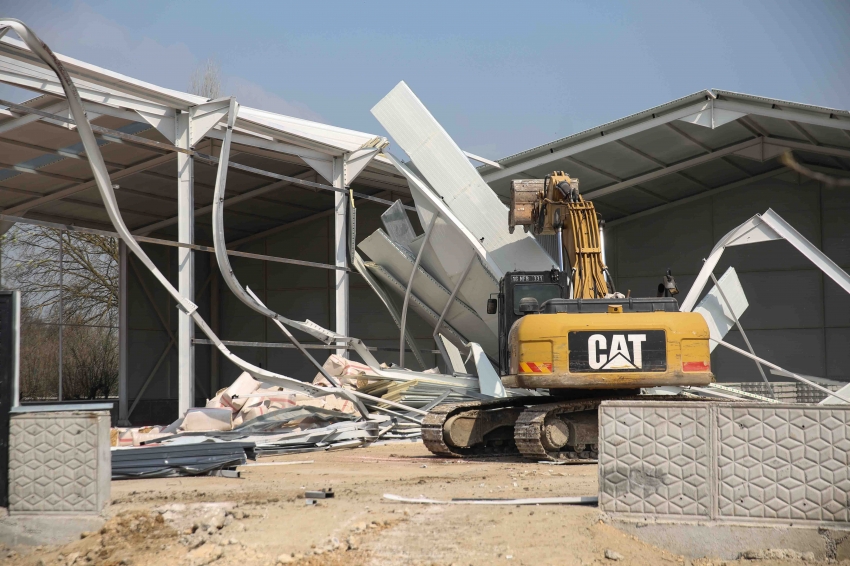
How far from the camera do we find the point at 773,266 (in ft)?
93.5

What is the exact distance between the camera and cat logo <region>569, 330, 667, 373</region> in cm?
1097

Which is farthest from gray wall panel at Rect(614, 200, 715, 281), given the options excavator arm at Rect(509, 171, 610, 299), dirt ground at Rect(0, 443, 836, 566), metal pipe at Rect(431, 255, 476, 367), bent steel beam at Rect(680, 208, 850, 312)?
dirt ground at Rect(0, 443, 836, 566)

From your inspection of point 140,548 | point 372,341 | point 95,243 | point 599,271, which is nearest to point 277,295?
point 372,341

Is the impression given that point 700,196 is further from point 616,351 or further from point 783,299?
point 616,351

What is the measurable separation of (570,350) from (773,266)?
1989 cm

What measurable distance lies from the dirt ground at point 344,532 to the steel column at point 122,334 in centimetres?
1960

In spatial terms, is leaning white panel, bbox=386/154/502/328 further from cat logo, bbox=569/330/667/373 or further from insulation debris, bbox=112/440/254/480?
insulation debris, bbox=112/440/254/480

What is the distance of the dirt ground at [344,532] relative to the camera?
242 inches

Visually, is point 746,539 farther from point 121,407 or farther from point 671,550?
point 121,407

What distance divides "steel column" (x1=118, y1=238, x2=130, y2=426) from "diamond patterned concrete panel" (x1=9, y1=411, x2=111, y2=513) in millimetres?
21055

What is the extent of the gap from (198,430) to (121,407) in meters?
12.9

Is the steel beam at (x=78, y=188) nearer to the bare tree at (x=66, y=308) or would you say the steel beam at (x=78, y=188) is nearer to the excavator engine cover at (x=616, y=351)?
the bare tree at (x=66, y=308)

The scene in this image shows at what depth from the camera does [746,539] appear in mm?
6348

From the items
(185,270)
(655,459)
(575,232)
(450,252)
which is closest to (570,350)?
(575,232)
